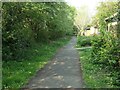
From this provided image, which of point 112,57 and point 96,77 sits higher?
point 112,57

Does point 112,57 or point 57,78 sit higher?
point 112,57

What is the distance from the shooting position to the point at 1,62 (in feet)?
44.3

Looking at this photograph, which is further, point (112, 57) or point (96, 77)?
point (112, 57)

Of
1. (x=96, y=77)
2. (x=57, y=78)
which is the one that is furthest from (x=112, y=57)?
(x=57, y=78)

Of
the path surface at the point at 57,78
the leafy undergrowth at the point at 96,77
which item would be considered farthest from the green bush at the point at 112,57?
the path surface at the point at 57,78

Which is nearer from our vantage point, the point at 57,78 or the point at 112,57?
the point at 57,78

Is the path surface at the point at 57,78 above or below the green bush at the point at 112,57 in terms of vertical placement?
below

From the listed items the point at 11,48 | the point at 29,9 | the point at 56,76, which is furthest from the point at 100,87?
the point at 29,9

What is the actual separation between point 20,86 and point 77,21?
6576 cm

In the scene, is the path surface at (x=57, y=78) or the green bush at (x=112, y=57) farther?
the green bush at (x=112, y=57)

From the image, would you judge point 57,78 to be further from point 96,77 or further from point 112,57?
point 112,57

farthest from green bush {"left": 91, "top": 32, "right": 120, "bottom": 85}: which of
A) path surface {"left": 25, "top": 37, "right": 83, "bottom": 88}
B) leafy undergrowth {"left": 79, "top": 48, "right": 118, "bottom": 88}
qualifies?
path surface {"left": 25, "top": 37, "right": 83, "bottom": 88}

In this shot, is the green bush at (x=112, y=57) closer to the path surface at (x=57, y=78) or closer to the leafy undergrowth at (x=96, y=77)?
the leafy undergrowth at (x=96, y=77)

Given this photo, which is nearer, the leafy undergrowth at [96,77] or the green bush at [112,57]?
the leafy undergrowth at [96,77]
